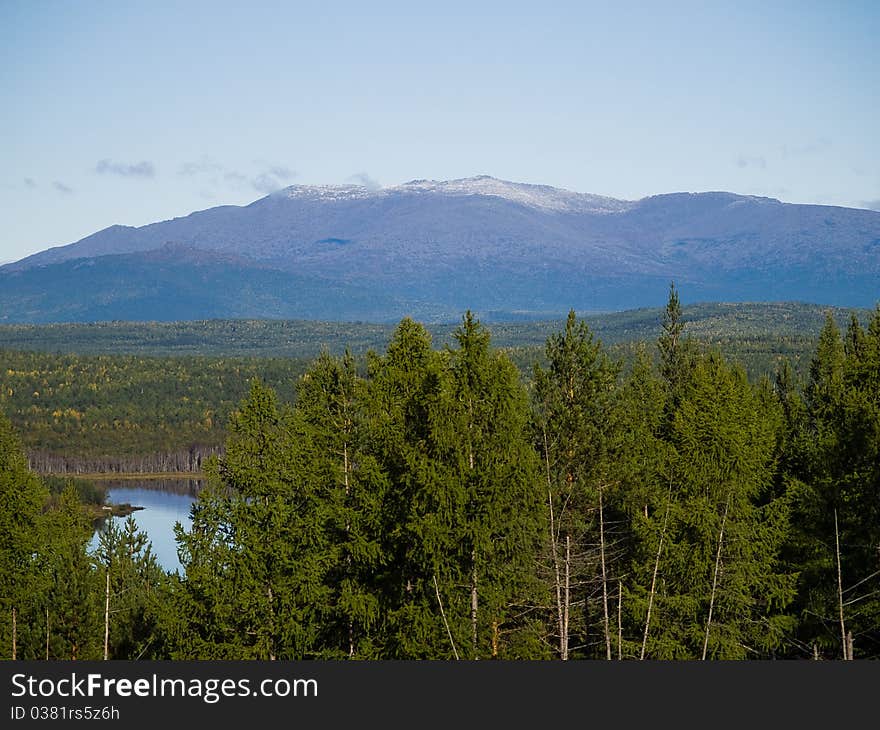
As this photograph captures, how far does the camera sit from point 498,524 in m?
23.0

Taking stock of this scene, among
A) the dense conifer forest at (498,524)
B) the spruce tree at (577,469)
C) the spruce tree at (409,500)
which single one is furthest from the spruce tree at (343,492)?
the spruce tree at (577,469)

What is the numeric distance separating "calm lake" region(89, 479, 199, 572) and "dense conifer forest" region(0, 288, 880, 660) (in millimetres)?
43718

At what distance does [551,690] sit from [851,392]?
12.0m

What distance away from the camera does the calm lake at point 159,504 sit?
81125 mm

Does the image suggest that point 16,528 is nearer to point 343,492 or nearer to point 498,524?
point 343,492

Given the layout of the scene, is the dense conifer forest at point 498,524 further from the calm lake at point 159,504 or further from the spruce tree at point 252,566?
the calm lake at point 159,504

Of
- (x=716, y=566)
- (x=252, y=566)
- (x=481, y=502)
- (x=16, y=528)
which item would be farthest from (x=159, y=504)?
(x=481, y=502)

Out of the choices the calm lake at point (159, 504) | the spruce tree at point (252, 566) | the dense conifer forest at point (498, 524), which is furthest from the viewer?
the calm lake at point (159, 504)

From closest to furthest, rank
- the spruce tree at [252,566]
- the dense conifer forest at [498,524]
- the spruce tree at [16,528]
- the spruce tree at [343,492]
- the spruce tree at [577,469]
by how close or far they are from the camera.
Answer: the dense conifer forest at [498,524]
the spruce tree at [343,492]
the spruce tree at [252,566]
the spruce tree at [577,469]
the spruce tree at [16,528]

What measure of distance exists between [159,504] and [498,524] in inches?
3799

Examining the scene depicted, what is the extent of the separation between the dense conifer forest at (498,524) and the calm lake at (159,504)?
43.7 metres

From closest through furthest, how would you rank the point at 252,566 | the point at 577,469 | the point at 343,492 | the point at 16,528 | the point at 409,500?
the point at 409,500, the point at 252,566, the point at 343,492, the point at 577,469, the point at 16,528

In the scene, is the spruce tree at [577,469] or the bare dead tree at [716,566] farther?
the spruce tree at [577,469]

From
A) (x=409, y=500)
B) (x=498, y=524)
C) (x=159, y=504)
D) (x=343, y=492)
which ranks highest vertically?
(x=409, y=500)
